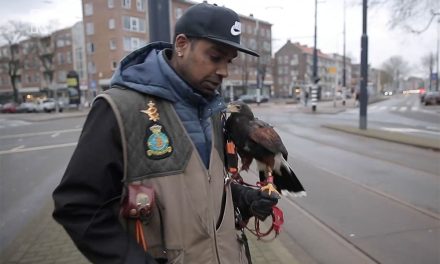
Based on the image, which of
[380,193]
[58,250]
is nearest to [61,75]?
[380,193]

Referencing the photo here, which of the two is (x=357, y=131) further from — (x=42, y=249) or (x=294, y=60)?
(x=294, y=60)

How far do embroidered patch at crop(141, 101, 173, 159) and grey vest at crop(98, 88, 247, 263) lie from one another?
1 centimetres

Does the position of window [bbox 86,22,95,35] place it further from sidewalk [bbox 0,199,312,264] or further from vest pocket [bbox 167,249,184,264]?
vest pocket [bbox 167,249,184,264]

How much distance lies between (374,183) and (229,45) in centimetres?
623

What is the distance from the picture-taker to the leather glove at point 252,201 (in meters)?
1.78

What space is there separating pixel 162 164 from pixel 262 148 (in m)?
0.49

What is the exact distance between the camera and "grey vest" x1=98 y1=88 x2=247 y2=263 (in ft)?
4.91

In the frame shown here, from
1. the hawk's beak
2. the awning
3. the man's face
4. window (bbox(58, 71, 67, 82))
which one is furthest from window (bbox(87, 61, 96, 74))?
the man's face

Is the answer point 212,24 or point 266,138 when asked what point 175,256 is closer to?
point 266,138

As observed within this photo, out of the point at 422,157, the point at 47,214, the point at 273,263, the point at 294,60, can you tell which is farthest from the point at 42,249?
the point at 294,60

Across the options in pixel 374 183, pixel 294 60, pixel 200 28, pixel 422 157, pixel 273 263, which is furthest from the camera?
pixel 294 60

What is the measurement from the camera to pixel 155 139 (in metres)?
1.54

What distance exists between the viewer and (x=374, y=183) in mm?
7102

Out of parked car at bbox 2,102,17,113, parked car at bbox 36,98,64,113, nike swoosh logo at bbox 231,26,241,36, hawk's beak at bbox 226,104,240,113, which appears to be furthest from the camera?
parked car at bbox 2,102,17,113
